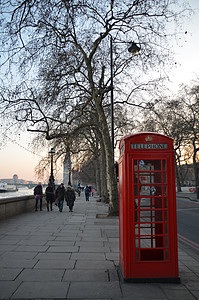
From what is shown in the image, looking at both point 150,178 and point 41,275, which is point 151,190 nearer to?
point 150,178

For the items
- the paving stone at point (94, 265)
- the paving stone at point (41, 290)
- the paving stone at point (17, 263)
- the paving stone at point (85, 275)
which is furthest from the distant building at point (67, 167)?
the paving stone at point (41, 290)

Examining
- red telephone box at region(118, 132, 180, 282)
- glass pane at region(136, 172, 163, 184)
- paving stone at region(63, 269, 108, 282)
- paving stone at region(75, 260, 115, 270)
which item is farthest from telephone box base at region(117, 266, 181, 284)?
glass pane at region(136, 172, 163, 184)

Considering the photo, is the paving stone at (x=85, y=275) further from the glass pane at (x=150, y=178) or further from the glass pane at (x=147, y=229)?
the glass pane at (x=150, y=178)

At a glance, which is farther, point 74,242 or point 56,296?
point 74,242

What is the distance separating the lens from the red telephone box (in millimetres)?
3721

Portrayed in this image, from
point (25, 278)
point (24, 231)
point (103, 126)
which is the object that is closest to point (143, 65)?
point (103, 126)

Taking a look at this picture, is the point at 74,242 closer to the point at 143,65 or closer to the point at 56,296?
the point at 56,296

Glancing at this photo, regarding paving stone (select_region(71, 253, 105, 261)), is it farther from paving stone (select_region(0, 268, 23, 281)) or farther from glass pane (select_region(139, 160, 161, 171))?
glass pane (select_region(139, 160, 161, 171))

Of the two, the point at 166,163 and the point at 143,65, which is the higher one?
the point at 143,65

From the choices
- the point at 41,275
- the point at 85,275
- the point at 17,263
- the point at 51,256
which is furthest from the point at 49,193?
the point at 85,275

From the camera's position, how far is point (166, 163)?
3.88 meters

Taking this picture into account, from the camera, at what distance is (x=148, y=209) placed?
3887 mm

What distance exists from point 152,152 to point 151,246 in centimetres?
147

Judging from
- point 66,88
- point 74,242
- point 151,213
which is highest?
point 66,88
